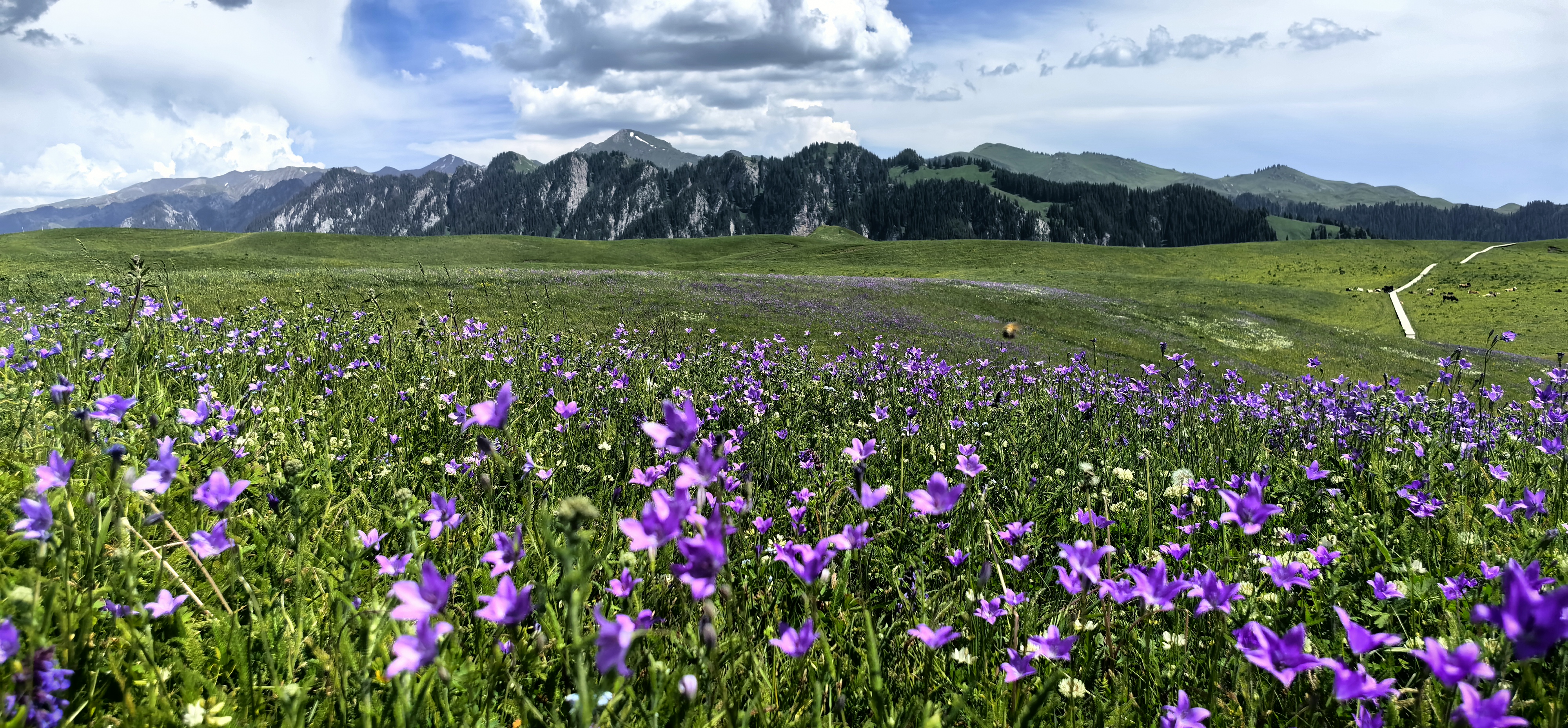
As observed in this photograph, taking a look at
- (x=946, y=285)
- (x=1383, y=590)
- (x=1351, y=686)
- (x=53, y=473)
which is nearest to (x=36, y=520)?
(x=53, y=473)

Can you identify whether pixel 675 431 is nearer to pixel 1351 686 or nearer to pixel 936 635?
pixel 936 635

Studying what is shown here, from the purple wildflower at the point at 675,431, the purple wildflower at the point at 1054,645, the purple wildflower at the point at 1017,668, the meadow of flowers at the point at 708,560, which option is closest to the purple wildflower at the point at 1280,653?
the meadow of flowers at the point at 708,560

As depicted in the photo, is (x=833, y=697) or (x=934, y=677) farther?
→ (x=934, y=677)

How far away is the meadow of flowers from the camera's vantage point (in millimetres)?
1682

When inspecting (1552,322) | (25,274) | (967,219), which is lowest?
(1552,322)

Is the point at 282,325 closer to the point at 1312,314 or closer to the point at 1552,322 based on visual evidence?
the point at 1312,314

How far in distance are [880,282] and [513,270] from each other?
1816cm

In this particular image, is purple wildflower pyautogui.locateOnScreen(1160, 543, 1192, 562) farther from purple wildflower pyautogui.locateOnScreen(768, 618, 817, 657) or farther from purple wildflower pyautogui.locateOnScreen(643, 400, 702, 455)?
purple wildflower pyautogui.locateOnScreen(643, 400, 702, 455)

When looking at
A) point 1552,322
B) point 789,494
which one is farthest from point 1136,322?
point 1552,322

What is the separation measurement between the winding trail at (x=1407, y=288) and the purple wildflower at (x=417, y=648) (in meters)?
50.3

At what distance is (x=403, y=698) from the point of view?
66.6 inches

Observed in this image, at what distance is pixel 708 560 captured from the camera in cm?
131

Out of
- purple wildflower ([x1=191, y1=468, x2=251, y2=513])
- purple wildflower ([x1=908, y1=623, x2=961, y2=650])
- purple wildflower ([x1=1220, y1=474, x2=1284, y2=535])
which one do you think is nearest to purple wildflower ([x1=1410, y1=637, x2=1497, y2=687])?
purple wildflower ([x1=1220, y1=474, x2=1284, y2=535])

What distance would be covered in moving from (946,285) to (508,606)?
122 feet
